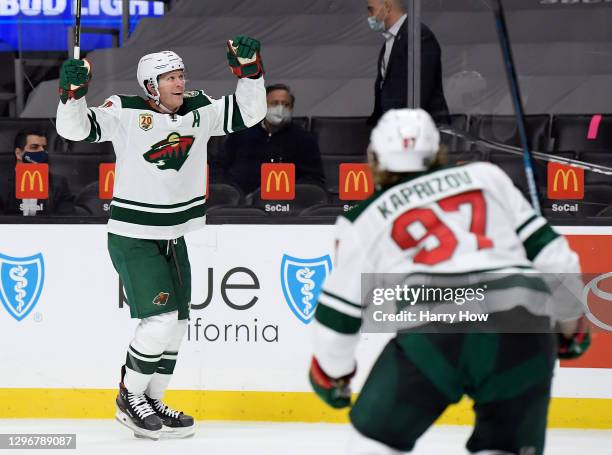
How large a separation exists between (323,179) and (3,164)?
1.28 meters

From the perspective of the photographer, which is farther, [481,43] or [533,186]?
[481,43]

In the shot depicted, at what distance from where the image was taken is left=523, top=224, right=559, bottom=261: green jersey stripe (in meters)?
2.63

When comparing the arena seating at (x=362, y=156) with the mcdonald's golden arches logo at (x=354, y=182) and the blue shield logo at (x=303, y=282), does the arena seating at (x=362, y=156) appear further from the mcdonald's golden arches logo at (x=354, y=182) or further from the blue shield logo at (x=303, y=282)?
the blue shield logo at (x=303, y=282)

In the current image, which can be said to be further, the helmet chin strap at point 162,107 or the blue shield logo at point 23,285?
the blue shield logo at point 23,285

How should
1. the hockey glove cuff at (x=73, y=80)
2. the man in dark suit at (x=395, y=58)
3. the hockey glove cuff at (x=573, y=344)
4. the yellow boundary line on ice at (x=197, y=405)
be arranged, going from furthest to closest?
1. the man in dark suit at (x=395, y=58)
2. the yellow boundary line on ice at (x=197, y=405)
3. the hockey glove cuff at (x=73, y=80)
4. the hockey glove cuff at (x=573, y=344)

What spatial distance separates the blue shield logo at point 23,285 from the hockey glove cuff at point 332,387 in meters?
2.48

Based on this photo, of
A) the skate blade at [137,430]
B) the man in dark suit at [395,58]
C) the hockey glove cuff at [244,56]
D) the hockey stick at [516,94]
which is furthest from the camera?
the man in dark suit at [395,58]

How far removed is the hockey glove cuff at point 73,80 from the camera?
4.20m

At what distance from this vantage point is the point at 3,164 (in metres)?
4.98

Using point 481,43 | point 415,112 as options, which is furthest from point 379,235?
point 481,43

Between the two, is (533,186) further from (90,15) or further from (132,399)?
(90,15)

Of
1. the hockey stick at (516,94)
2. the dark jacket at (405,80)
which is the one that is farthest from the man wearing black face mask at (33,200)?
the hockey stick at (516,94)

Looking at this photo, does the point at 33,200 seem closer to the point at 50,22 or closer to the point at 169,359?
the point at 50,22

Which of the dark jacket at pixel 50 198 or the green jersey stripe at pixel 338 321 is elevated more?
the dark jacket at pixel 50 198
